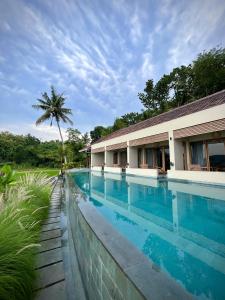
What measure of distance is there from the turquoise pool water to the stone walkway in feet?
5.50

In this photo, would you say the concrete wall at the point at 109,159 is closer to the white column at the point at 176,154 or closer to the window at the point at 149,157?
the window at the point at 149,157

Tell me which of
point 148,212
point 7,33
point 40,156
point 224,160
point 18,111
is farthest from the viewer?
point 40,156

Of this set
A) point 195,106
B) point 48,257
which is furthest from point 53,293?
point 195,106

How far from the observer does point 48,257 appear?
298 cm

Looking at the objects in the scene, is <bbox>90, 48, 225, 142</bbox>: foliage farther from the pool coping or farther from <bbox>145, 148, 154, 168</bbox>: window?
the pool coping

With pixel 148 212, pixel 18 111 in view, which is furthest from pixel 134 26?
pixel 18 111

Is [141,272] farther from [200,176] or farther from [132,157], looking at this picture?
[132,157]

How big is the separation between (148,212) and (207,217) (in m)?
1.91

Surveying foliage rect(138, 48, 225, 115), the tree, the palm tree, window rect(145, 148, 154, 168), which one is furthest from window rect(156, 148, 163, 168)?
the tree

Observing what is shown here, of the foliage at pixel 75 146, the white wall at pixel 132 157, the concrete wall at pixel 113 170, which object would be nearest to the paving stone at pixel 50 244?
the white wall at pixel 132 157

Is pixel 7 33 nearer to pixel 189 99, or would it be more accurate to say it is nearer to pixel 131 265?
pixel 131 265

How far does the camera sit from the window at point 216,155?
1082 cm

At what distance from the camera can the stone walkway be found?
2147 millimetres

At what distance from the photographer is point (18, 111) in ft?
102
